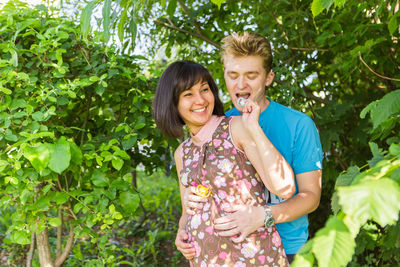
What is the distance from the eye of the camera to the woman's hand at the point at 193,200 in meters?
1.77

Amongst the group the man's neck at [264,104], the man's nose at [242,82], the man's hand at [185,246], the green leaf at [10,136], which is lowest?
the man's hand at [185,246]

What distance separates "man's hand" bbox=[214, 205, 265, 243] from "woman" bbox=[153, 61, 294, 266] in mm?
45

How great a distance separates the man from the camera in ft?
5.43

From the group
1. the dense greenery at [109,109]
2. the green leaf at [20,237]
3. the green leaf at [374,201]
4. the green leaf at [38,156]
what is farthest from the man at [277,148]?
the green leaf at [374,201]

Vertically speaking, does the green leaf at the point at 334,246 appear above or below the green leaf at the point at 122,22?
below

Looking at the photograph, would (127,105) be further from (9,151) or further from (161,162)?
(9,151)

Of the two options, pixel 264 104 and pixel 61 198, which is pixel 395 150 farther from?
pixel 61 198

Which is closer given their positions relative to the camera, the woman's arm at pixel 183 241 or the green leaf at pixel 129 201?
the woman's arm at pixel 183 241

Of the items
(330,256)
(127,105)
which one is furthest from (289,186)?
(127,105)

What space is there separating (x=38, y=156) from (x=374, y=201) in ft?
5.39

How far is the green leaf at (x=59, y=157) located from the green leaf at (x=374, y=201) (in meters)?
1.54

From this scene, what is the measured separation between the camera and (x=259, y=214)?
1644 millimetres

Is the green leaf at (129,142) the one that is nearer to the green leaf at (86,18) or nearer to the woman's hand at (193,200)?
the woman's hand at (193,200)

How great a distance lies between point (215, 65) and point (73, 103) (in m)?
1.63
